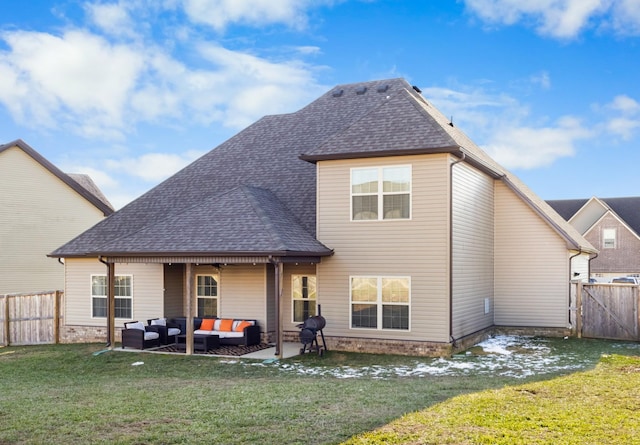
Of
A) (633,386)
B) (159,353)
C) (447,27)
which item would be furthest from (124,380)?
(447,27)

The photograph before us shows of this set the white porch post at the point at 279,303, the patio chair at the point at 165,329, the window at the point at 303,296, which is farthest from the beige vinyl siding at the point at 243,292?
the white porch post at the point at 279,303

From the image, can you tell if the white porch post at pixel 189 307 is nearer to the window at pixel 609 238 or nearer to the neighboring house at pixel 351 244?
the neighboring house at pixel 351 244

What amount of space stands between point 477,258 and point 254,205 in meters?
6.59

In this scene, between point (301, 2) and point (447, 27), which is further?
point (447, 27)

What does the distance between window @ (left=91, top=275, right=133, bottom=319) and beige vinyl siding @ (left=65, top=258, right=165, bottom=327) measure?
0.13 metres

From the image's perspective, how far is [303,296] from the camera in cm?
1747

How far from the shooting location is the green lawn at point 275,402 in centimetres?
757

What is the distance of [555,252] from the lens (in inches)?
730

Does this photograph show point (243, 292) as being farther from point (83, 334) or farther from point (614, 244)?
point (614, 244)

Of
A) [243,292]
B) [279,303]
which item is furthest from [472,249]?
[243,292]

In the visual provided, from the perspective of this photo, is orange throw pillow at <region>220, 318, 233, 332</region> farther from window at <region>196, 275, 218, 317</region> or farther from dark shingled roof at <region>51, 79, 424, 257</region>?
dark shingled roof at <region>51, 79, 424, 257</region>

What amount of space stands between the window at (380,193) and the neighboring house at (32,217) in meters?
15.3

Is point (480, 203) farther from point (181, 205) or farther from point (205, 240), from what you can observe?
point (181, 205)

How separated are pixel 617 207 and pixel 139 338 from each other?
139ft
